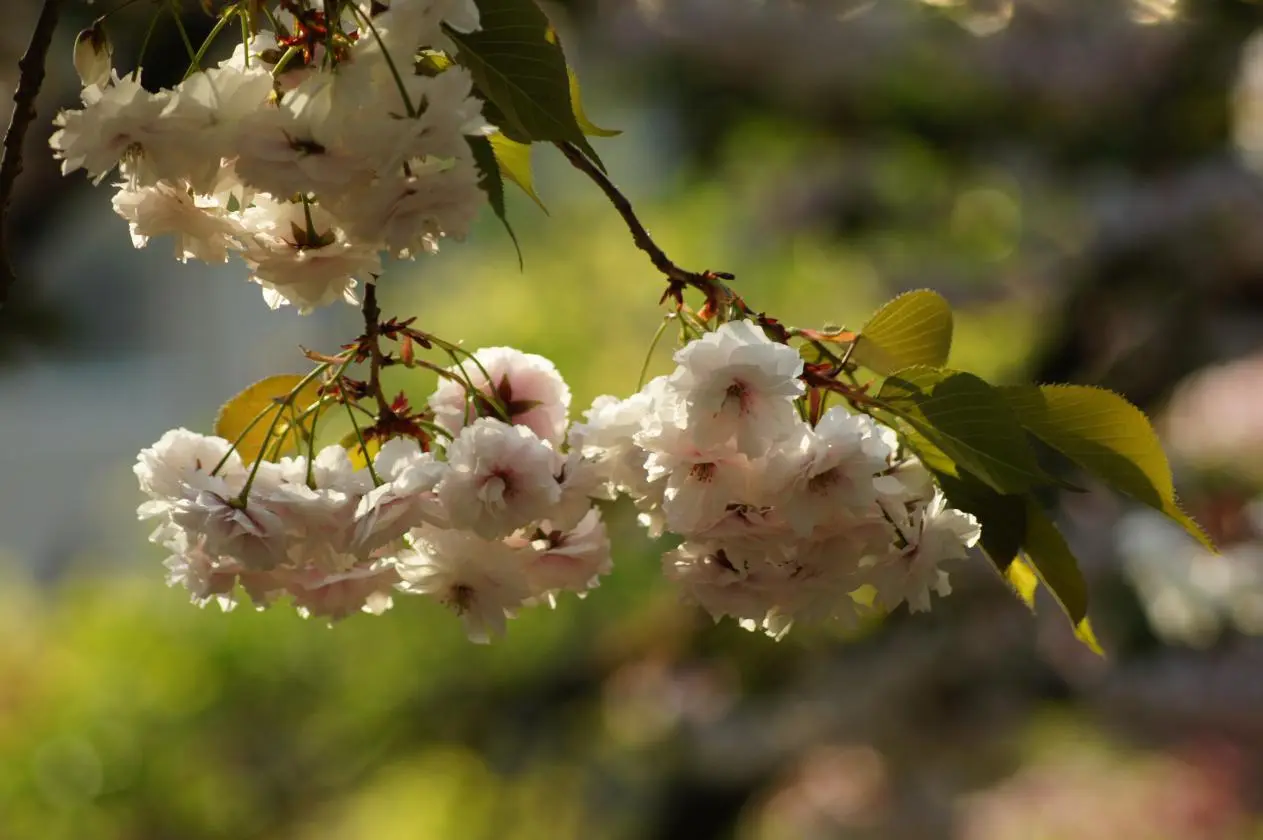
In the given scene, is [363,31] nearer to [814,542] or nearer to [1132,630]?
[814,542]

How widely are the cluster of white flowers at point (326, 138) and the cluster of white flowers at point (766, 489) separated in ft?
0.30

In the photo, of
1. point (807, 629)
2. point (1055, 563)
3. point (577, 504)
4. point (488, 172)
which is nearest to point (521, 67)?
point (488, 172)

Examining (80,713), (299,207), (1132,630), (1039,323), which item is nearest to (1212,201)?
(1039,323)

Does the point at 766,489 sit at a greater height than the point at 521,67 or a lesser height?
lesser

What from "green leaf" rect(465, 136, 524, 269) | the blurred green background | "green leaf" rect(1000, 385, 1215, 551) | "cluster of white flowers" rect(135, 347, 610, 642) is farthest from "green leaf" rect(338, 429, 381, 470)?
the blurred green background

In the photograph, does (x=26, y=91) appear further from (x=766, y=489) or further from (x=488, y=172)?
(x=766, y=489)

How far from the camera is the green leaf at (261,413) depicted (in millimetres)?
529

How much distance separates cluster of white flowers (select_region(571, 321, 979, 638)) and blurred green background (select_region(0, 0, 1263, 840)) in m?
1.38

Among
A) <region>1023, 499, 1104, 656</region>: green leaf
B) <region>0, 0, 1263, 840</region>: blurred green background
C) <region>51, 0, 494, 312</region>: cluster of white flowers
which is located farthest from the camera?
<region>0, 0, 1263, 840</region>: blurred green background

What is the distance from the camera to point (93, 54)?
48 cm

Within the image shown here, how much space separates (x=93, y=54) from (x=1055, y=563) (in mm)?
395

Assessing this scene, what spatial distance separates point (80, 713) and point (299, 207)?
8.00ft

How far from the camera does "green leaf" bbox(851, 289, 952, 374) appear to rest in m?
0.49

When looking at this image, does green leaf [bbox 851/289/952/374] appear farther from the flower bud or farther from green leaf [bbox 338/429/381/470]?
the flower bud
